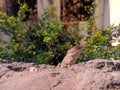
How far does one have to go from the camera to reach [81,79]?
2.34 m

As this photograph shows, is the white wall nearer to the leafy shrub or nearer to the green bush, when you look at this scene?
the leafy shrub

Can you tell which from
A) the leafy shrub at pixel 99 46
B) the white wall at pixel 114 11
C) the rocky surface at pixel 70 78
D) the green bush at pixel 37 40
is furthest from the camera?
the white wall at pixel 114 11

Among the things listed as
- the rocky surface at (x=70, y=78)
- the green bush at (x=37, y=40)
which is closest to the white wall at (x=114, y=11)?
the green bush at (x=37, y=40)

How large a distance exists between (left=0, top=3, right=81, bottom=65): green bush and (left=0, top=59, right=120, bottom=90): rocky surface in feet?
Answer: 11.6

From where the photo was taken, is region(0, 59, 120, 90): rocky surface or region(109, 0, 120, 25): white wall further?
region(109, 0, 120, 25): white wall

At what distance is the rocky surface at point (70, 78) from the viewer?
2236 millimetres

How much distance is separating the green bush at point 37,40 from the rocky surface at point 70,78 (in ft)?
11.6

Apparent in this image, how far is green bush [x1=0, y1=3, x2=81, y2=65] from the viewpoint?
6371 mm

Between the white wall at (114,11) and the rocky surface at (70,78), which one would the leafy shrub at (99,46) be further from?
the rocky surface at (70,78)

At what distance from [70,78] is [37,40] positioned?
4279mm

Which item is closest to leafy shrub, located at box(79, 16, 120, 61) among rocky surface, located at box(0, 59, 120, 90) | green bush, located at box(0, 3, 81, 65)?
green bush, located at box(0, 3, 81, 65)

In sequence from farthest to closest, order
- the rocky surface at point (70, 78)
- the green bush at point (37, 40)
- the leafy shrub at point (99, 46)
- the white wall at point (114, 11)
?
1. the white wall at point (114, 11)
2. the green bush at point (37, 40)
3. the leafy shrub at point (99, 46)
4. the rocky surface at point (70, 78)

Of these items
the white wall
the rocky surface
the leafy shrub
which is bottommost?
the leafy shrub

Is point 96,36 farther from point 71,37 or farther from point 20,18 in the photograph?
point 20,18
